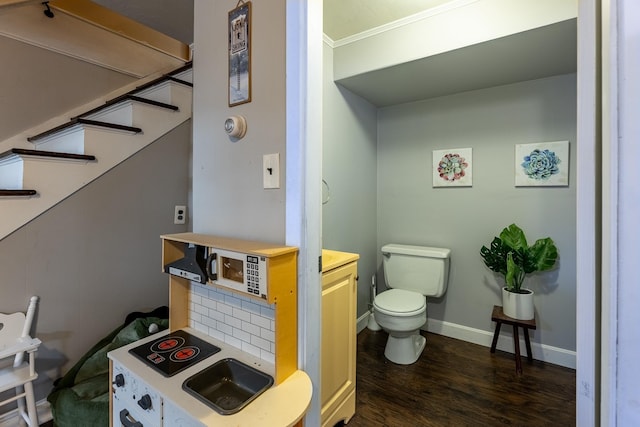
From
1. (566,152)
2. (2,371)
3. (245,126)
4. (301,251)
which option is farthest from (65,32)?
(566,152)

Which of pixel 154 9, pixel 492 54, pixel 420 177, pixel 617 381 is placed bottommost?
pixel 617 381

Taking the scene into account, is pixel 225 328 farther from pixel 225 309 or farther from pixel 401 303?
pixel 401 303

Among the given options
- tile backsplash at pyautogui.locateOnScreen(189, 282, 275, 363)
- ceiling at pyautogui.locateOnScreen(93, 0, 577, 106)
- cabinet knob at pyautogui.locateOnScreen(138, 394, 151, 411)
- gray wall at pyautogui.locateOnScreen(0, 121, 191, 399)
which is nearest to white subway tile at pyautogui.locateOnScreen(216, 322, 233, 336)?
tile backsplash at pyautogui.locateOnScreen(189, 282, 275, 363)

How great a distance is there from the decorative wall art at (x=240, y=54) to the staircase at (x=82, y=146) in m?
0.97

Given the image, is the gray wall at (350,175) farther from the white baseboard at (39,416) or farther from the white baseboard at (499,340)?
the white baseboard at (39,416)

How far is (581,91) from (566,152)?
1594 millimetres

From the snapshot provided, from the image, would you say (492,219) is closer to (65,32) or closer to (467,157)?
(467,157)

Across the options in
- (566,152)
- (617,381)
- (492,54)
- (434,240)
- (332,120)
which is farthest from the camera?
(434,240)

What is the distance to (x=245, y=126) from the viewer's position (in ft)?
4.03

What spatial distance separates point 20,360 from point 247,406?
4.74 ft

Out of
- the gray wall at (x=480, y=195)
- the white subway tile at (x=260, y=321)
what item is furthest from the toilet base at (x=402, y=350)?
the white subway tile at (x=260, y=321)

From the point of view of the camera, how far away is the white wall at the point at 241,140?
45.2 inches

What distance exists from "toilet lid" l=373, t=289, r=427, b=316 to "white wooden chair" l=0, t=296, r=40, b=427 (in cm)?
197

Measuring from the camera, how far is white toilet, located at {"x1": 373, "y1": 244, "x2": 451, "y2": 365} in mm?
2035
